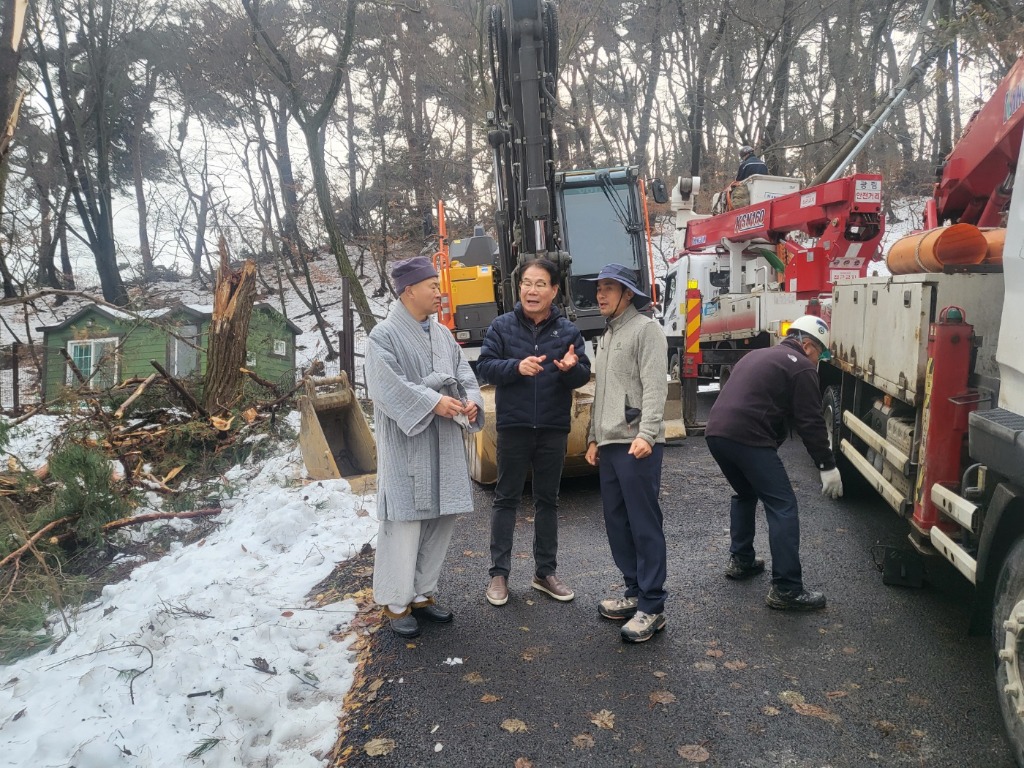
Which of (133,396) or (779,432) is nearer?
(779,432)

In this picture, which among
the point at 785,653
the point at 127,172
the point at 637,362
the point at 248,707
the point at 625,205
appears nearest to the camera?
the point at 248,707

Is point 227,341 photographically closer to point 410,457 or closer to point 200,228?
point 410,457

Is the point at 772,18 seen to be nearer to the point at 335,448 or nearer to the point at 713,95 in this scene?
the point at 713,95

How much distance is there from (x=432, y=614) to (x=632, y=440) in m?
1.52

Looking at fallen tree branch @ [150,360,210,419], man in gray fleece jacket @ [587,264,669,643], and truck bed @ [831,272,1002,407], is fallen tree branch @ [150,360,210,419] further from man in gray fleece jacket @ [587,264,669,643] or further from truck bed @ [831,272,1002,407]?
truck bed @ [831,272,1002,407]

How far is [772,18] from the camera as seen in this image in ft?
67.1

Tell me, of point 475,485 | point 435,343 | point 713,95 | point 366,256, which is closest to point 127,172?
point 366,256

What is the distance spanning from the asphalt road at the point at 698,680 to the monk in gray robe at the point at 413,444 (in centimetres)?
37

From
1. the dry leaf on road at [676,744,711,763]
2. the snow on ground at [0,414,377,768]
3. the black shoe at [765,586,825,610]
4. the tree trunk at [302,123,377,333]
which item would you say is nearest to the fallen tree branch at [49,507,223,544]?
the snow on ground at [0,414,377,768]

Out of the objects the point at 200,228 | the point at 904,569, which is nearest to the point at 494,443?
the point at 904,569

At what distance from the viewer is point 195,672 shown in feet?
11.1

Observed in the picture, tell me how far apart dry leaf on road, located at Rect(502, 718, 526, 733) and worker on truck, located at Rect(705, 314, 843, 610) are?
1788 millimetres

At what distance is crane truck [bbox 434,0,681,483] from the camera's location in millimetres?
7191

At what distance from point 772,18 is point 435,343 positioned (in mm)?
20568
